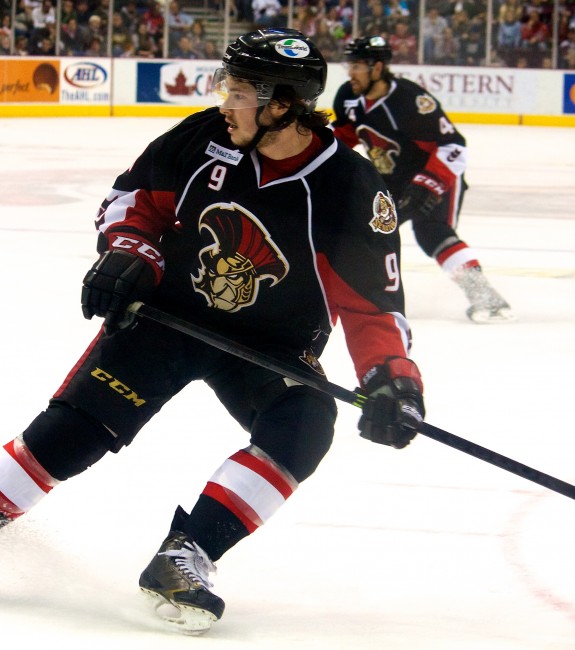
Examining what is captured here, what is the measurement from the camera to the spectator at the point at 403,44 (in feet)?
48.9

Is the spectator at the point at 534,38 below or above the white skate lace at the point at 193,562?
above

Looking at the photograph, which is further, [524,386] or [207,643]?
[524,386]

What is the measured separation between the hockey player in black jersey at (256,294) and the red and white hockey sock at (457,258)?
279 cm

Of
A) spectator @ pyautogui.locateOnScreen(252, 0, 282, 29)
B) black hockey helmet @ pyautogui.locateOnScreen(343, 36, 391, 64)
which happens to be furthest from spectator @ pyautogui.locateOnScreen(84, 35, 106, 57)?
black hockey helmet @ pyautogui.locateOnScreen(343, 36, 391, 64)

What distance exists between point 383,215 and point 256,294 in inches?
10.3

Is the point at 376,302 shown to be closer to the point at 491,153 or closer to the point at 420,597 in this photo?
the point at 420,597

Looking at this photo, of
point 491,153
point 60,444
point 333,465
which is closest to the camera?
point 60,444

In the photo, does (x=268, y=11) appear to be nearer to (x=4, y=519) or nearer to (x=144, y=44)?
(x=144, y=44)

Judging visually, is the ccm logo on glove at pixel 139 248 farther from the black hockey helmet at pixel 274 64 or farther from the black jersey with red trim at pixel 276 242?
the black hockey helmet at pixel 274 64

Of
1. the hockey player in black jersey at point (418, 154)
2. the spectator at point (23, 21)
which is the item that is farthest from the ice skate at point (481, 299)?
the spectator at point (23, 21)

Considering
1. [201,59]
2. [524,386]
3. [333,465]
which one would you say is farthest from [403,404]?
[201,59]

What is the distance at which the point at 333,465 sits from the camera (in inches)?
122

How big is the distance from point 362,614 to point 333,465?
0.91 meters

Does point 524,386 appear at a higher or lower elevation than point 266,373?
lower
